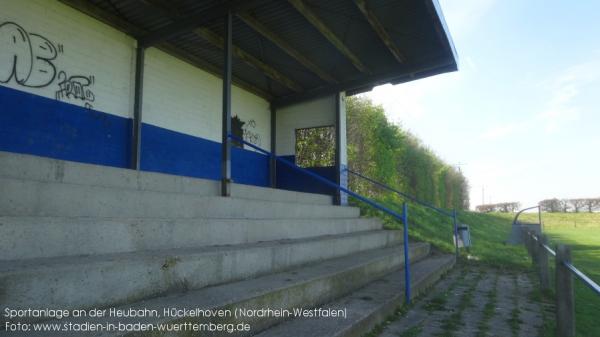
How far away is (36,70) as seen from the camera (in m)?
5.43

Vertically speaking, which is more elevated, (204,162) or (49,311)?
(204,162)

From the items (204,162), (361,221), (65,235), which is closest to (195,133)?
(204,162)

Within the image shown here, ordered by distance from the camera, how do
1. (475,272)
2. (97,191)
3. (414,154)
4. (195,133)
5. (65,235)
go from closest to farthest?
(65,235)
(97,191)
(475,272)
(195,133)
(414,154)

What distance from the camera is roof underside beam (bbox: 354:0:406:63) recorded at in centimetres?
630

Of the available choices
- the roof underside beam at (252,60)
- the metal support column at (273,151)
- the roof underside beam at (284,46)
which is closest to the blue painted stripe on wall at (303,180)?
the metal support column at (273,151)

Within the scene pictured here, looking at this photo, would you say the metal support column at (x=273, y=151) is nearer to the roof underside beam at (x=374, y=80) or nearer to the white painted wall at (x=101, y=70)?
the roof underside beam at (x=374, y=80)

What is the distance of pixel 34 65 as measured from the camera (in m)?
5.41

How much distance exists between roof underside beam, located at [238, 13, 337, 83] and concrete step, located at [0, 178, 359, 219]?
339 cm

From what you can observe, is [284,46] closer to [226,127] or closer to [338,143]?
[338,143]

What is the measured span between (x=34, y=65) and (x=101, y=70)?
106 centimetres

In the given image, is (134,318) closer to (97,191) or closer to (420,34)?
(97,191)

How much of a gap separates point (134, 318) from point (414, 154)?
18.9m

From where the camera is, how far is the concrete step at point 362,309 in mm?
2713

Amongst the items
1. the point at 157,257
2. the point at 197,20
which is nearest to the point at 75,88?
the point at 197,20
